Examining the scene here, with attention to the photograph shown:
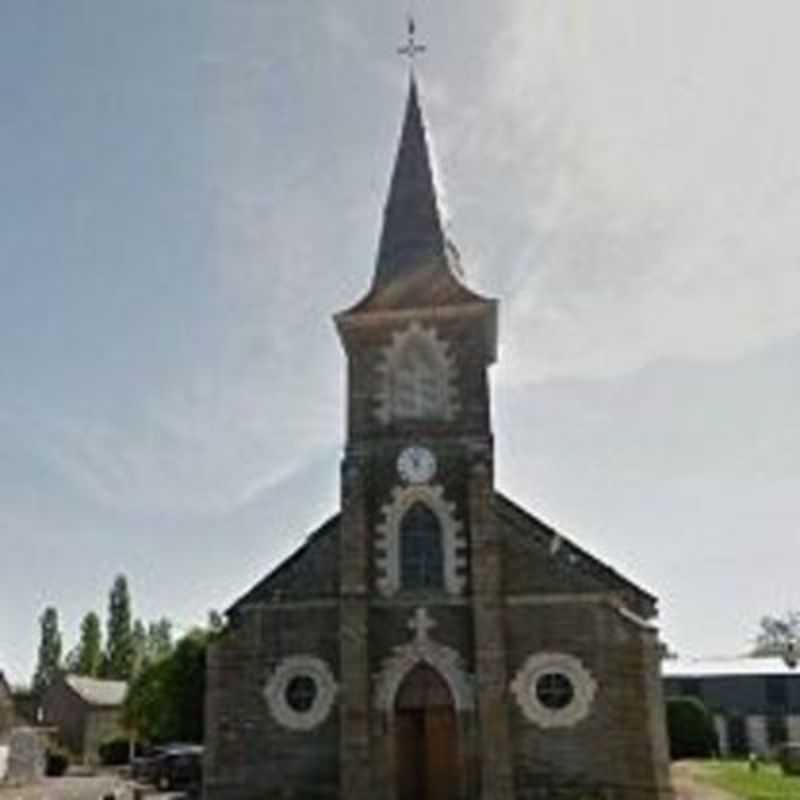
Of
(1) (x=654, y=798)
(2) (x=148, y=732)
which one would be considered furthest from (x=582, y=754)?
(2) (x=148, y=732)

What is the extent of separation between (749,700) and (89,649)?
61.7 meters

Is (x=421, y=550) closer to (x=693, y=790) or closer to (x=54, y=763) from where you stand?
(x=693, y=790)

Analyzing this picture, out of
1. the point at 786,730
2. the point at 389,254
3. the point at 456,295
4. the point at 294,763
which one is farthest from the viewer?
the point at 786,730

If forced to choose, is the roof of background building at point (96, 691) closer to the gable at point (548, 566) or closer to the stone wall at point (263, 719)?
the stone wall at point (263, 719)

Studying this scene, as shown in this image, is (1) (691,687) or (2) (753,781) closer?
(2) (753,781)

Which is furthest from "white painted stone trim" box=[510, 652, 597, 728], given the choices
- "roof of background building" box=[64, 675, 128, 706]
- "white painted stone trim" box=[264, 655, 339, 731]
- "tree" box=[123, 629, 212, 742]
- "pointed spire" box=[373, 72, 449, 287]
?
"roof of background building" box=[64, 675, 128, 706]

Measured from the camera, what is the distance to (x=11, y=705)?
53.2 m

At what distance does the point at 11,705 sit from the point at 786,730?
41.2 m

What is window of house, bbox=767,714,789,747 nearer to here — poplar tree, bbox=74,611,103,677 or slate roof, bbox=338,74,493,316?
Answer: slate roof, bbox=338,74,493,316

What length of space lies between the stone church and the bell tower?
0.04m

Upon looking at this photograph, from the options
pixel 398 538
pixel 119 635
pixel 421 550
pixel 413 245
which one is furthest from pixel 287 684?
pixel 119 635

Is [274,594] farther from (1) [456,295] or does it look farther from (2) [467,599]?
(1) [456,295]

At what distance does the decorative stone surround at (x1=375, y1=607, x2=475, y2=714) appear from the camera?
71.1 feet

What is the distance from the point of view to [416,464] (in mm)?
23312
